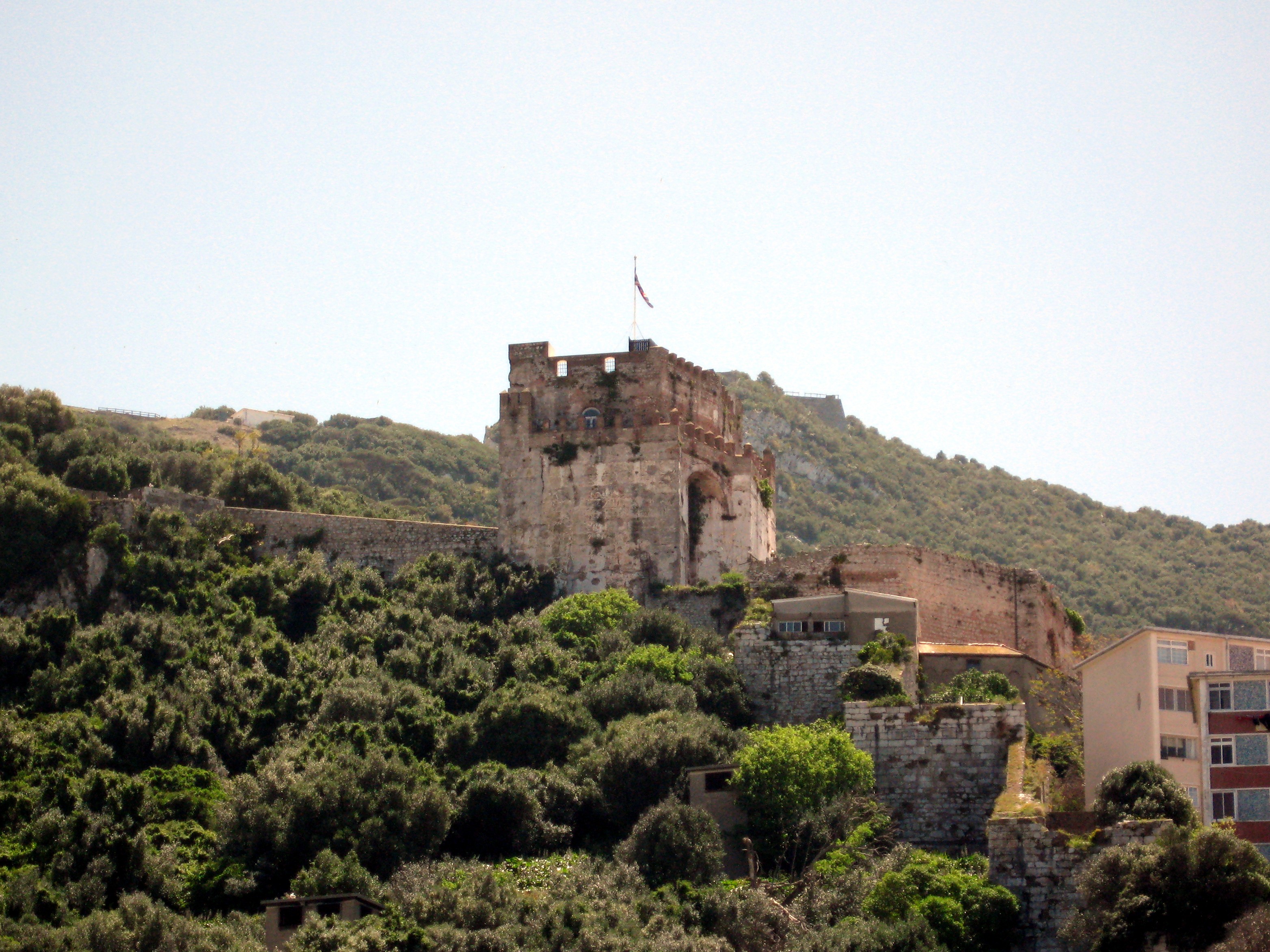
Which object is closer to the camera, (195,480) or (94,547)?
(94,547)

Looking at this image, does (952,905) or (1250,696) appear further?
(1250,696)

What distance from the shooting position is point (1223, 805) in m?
36.3

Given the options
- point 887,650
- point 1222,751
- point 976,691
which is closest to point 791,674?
point 887,650

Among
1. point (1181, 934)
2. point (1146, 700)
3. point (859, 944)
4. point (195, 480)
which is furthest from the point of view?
point (195, 480)

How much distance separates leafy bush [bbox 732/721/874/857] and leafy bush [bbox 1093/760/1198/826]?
5.98m

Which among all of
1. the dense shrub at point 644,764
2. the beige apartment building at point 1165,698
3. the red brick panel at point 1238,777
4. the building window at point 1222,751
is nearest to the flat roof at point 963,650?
the dense shrub at point 644,764

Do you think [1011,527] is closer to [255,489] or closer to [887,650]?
[255,489]

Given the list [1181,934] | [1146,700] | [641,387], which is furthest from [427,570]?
[1181,934]

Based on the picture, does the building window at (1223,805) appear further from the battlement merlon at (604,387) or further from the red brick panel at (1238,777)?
the battlement merlon at (604,387)

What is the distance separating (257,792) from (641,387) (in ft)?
61.9

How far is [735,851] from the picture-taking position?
4109 cm

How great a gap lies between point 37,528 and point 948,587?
77.3ft

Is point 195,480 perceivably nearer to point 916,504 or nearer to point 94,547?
point 94,547

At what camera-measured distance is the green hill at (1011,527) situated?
282 ft
